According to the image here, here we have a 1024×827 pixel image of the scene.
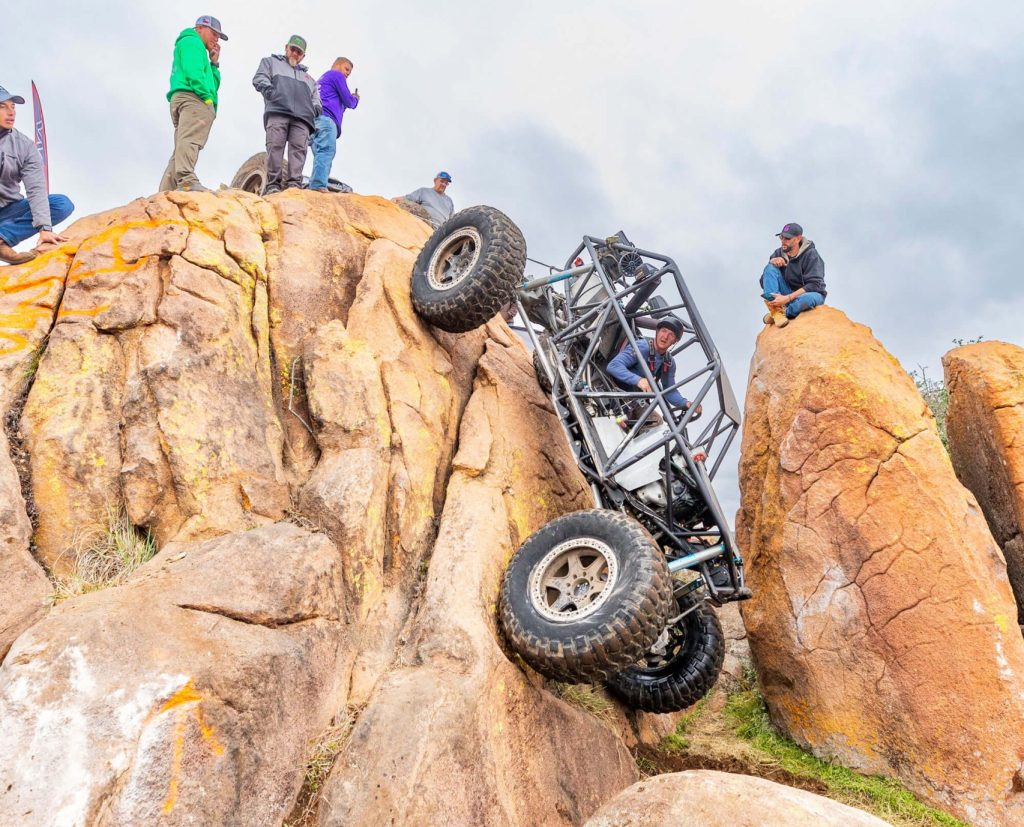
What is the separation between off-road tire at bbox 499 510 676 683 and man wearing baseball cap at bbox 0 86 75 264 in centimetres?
585

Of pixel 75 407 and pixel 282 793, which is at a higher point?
pixel 75 407

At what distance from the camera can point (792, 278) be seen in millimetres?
9188

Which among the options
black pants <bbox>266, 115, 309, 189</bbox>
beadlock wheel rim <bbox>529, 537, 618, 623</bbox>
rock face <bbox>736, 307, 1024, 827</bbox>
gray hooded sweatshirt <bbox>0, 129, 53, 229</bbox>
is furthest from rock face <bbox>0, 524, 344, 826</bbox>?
black pants <bbox>266, 115, 309, 189</bbox>

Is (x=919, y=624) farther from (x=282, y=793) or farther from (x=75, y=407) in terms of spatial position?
(x=75, y=407)

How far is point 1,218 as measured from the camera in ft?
23.5

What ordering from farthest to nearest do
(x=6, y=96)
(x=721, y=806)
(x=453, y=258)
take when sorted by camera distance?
(x=453, y=258) → (x=6, y=96) → (x=721, y=806)

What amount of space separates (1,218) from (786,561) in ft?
29.7

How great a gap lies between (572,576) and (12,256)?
6.38m

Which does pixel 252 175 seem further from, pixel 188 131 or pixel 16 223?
pixel 16 223

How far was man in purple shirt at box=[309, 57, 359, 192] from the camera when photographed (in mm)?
10195

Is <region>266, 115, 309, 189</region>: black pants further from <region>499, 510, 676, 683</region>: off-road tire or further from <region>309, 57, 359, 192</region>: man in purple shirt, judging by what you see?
<region>499, 510, 676, 683</region>: off-road tire

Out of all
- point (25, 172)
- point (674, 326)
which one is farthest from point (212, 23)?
point (674, 326)

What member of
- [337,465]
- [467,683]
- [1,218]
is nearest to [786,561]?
[467,683]

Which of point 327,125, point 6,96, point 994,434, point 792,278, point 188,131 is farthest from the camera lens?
point 327,125
